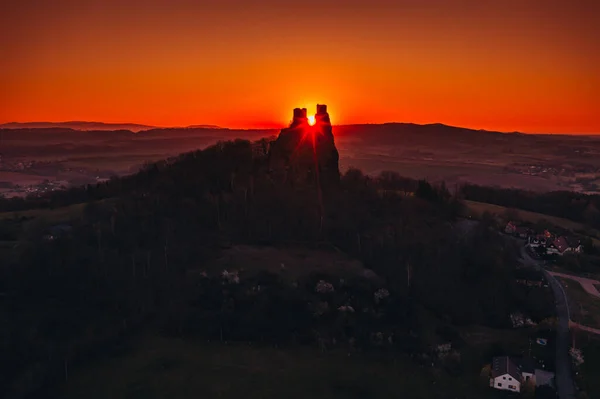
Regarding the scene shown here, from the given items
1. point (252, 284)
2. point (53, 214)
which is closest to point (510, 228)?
point (252, 284)

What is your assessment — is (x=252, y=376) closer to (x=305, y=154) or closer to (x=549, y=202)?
(x=305, y=154)

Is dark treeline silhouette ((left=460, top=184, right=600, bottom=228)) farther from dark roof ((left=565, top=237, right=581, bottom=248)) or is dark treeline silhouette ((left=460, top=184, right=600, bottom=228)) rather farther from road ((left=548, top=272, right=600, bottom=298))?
road ((left=548, top=272, right=600, bottom=298))

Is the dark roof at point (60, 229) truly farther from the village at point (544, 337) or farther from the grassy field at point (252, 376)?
the village at point (544, 337)

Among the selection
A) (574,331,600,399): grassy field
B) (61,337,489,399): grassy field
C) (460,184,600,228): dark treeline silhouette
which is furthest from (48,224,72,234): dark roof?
(460,184,600,228): dark treeline silhouette

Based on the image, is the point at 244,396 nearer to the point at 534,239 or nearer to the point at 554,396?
the point at 554,396

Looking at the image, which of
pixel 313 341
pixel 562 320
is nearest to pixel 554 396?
pixel 562 320

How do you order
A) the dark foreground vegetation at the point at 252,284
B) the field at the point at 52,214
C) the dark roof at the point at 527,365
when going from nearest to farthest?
1. the dark roof at the point at 527,365
2. the dark foreground vegetation at the point at 252,284
3. the field at the point at 52,214

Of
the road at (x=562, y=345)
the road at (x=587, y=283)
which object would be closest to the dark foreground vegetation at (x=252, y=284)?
the road at (x=562, y=345)
